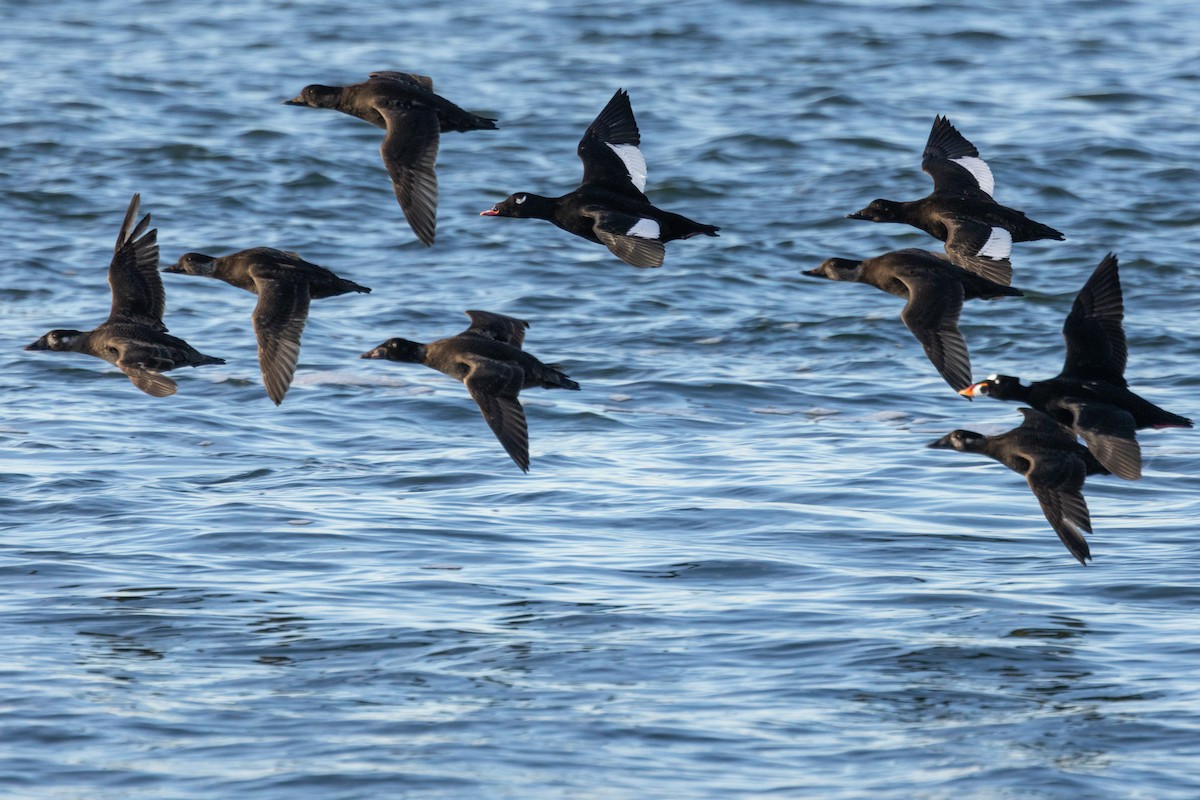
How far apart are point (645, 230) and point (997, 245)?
1.90m

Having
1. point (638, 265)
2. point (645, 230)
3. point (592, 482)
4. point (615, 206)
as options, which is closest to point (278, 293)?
point (615, 206)

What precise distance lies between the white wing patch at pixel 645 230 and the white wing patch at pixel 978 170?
7.77 ft

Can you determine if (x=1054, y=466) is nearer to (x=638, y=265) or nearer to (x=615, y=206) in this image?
(x=638, y=265)

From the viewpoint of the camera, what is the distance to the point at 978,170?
36.2ft

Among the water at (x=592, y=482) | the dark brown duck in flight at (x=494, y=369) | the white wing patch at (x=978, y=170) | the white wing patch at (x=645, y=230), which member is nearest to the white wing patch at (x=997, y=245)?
the white wing patch at (x=978, y=170)

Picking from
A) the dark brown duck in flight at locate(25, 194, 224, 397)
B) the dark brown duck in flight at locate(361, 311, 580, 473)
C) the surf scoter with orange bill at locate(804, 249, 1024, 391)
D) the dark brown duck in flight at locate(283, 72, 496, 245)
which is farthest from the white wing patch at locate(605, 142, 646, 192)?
the dark brown duck in flight at locate(25, 194, 224, 397)

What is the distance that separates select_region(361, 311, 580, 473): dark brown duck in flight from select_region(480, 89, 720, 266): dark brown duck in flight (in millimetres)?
726

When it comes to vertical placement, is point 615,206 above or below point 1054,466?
above

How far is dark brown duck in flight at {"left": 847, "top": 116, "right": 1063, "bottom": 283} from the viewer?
9.73 meters

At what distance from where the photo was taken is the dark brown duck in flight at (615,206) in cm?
937

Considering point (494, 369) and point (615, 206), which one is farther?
point (615, 206)

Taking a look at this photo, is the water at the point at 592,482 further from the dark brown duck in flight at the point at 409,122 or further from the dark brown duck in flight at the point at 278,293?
the dark brown duck in flight at the point at 409,122

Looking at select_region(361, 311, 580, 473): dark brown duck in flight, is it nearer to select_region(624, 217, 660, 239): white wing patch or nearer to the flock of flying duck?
the flock of flying duck

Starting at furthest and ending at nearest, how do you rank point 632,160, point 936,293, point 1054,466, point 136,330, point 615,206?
1. point 632,160
2. point 136,330
3. point 615,206
4. point 936,293
5. point 1054,466
